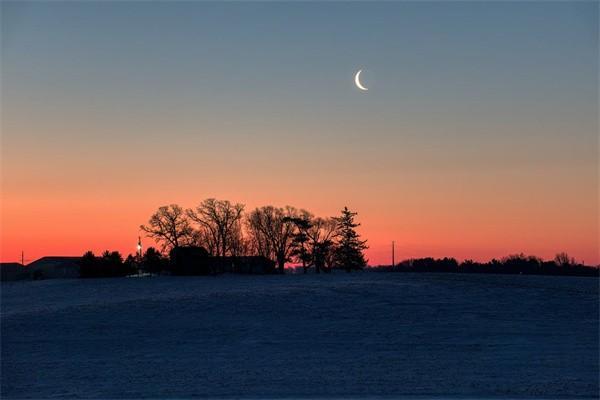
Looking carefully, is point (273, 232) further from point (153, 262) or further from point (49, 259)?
point (49, 259)

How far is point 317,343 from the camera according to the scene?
31594 mm

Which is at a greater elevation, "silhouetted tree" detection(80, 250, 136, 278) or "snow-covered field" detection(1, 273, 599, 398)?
"silhouetted tree" detection(80, 250, 136, 278)

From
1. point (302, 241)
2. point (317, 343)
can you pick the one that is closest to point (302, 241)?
point (302, 241)

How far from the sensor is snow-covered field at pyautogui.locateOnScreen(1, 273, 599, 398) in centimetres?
2291

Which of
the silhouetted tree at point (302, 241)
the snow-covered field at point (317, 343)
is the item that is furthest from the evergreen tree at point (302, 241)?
the snow-covered field at point (317, 343)

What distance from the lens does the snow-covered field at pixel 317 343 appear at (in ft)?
75.2

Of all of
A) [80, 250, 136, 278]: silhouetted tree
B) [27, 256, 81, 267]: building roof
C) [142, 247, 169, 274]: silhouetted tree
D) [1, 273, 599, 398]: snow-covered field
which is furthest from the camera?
[27, 256, 81, 267]: building roof

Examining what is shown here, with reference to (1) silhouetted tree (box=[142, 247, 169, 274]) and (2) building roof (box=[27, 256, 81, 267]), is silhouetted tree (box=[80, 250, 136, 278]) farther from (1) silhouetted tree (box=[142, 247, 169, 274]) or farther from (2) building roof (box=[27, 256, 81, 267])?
(2) building roof (box=[27, 256, 81, 267])

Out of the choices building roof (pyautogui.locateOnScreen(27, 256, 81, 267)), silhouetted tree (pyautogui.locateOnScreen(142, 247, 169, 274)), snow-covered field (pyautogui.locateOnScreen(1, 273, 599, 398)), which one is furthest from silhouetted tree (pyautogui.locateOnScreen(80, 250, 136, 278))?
building roof (pyautogui.locateOnScreen(27, 256, 81, 267))

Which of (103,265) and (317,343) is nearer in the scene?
(317,343)

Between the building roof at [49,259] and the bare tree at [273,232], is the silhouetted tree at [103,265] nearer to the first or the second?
the bare tree at [273,232]

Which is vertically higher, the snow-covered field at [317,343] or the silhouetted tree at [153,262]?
the silhouetted tree at [153,262]

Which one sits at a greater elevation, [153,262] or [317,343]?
[153,262]

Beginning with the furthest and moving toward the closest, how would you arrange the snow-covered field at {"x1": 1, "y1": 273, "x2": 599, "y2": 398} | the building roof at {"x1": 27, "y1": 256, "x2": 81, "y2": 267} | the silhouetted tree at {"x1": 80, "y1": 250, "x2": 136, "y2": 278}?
1. the building roof at {"x1": 27, "y1": 256, "x2": 81, "y2": 267}
2. the silhouetted tree at {"x1": 80, "y1": 250, "x2": 136, "y2": 278}
3. the snow-covered field at {"x1": 1, "y1": 273, "x2": 599, "y2": 398}
